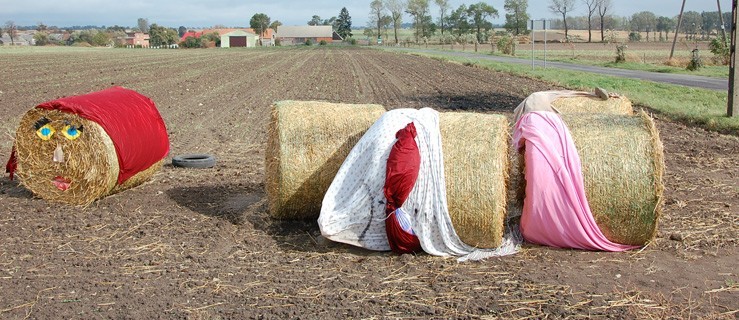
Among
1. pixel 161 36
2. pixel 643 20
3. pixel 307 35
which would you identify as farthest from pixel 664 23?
pixel 161 36

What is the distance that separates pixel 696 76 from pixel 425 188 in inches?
1082

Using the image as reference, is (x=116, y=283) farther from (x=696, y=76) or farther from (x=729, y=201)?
(x=696, y=76)

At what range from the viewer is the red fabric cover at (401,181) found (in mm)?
6262

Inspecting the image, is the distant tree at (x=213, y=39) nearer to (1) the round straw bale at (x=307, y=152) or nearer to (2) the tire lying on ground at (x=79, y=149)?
(2) the tire lying on ground at (x=79, y=149)

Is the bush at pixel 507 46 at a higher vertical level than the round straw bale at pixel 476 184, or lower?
higher

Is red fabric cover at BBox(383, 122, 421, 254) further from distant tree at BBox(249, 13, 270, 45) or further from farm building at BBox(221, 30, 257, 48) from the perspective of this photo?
distant tree at BBox(249, 13, 270, 45)

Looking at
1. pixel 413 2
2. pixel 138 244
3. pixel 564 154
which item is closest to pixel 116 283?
pixel 138 244

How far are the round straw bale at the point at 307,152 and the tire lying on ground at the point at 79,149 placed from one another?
2008 millimetres

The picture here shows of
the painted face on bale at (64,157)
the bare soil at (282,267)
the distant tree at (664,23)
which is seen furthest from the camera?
the distant tree at (664,23)

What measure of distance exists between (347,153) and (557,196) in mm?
2080

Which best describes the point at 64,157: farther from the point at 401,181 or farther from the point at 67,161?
the point at 401,181

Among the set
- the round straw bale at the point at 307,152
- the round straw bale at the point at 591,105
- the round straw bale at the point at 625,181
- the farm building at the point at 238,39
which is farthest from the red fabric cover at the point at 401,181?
the farm building at the point at 238,39

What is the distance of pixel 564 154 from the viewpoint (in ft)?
21.3

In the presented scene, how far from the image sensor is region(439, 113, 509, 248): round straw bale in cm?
631
